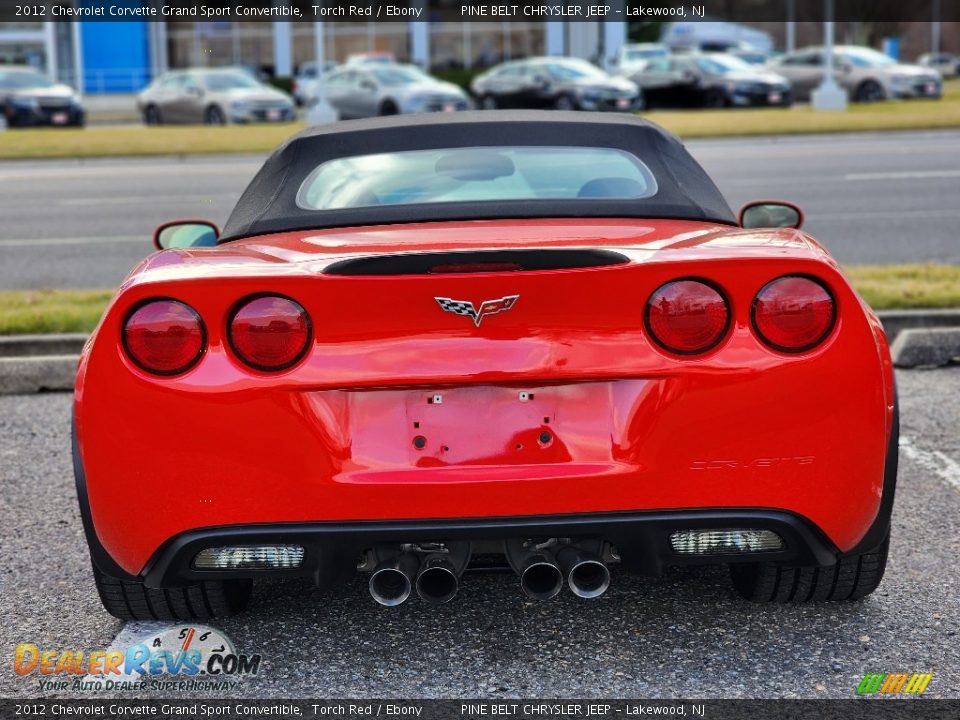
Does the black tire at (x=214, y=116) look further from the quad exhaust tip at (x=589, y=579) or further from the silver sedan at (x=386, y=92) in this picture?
the quad exhaust tip at (x=589, y=579)

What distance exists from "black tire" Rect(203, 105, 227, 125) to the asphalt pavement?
26.9 m

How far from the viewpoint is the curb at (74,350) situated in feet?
22.5

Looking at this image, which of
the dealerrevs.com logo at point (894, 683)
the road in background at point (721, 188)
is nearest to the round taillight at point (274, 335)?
the dealerrevs.com logo at point (894, 683)

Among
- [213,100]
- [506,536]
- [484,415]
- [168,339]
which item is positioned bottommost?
[506,536]

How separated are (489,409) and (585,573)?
467 millimetres

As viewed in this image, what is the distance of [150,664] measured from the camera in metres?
3.42

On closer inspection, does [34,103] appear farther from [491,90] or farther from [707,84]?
[707,84]

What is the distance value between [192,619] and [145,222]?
1058cm

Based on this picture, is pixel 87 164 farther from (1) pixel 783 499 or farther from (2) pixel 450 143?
(1) pixel 783 499

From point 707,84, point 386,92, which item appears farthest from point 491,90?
point 707,84

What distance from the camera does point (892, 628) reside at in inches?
140

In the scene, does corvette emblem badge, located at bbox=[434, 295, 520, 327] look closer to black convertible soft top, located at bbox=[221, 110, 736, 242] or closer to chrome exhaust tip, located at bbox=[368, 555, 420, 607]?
chrome exhaust tip, located at bbox=[368, 555, 420, 607]

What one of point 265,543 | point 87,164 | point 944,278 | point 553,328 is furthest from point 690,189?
point 87,164

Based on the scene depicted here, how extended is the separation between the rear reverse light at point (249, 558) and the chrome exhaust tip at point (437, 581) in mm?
293
